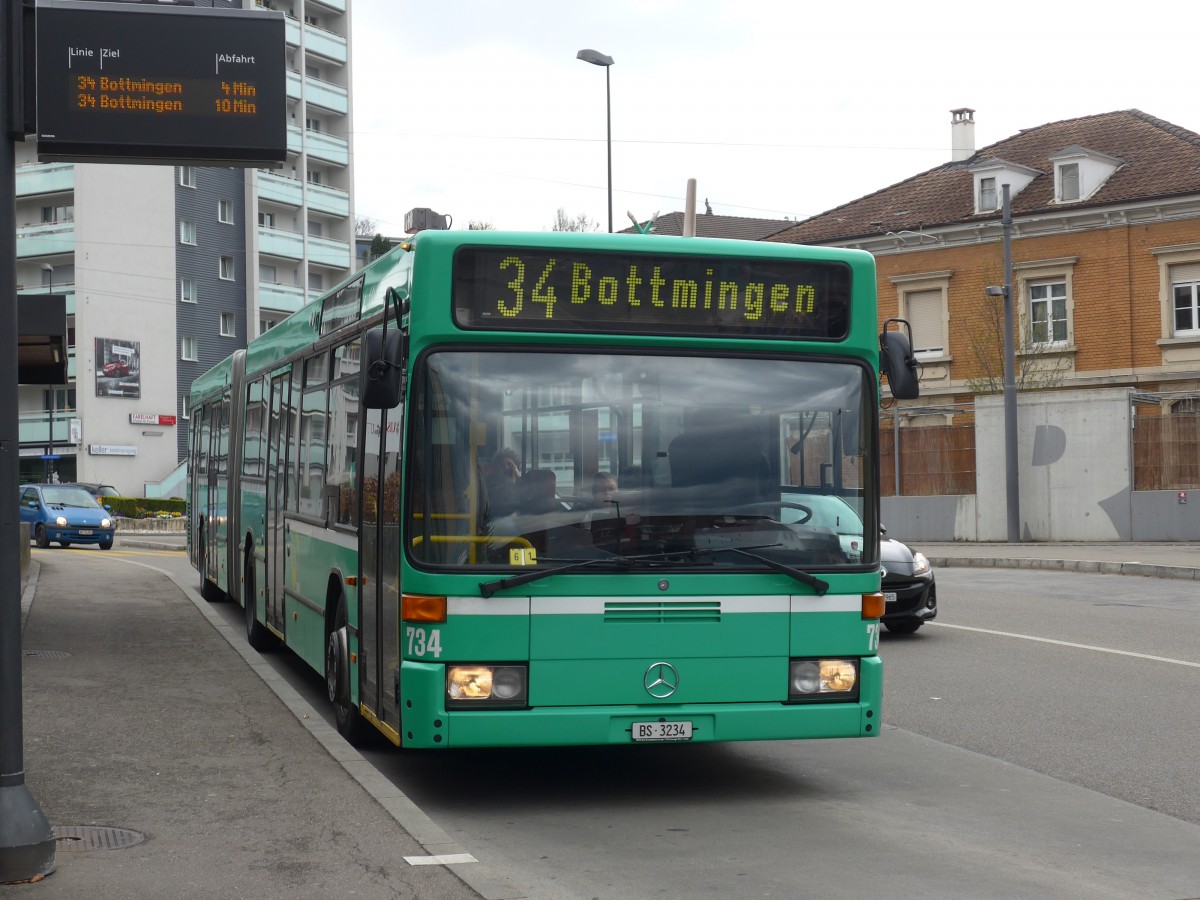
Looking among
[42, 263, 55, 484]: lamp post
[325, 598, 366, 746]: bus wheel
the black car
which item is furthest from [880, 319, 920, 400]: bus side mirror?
[42, 263, 55, 484]: lamp post

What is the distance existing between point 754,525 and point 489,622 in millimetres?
1447

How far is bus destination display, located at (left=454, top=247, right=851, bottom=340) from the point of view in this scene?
25.8 feet

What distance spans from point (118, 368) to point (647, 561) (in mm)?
64860

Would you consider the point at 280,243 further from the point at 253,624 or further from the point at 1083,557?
the point at 253,624

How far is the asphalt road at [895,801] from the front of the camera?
6527mm

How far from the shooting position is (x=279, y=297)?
76.6 m

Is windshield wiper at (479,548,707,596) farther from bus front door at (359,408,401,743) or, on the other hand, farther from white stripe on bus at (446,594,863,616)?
bus front door at (359,408,401,743)

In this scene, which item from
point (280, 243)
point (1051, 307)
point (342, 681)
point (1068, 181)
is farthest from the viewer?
point (280, 243)

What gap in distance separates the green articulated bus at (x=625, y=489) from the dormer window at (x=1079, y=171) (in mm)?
36680

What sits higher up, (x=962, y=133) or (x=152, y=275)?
(x=962, y=133)

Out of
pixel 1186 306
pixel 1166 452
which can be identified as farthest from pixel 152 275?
pixel 1166 452

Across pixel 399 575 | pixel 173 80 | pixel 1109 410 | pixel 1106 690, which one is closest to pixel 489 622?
pixel 399 575

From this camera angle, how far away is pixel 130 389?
69250 millimetres

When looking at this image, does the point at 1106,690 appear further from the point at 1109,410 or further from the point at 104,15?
the point at 1109,410
